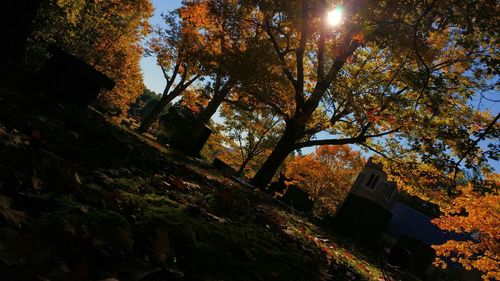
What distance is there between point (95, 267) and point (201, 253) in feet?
2.88

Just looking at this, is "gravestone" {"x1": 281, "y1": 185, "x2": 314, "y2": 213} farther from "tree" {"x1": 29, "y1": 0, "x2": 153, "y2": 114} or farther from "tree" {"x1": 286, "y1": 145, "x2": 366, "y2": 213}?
"tree" {"x1": 286, "y1": 145, "x2": 366, "y2": 213}

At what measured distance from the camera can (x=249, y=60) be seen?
14.4 meters

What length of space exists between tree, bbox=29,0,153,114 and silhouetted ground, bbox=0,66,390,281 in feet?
47.7

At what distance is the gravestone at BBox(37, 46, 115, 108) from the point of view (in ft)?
19.4

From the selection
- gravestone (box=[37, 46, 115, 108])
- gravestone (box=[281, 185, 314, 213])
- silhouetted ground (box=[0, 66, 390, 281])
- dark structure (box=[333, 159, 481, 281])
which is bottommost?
silhouetted ground (box=[0, 66, 390, 281])

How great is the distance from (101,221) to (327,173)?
41109mm

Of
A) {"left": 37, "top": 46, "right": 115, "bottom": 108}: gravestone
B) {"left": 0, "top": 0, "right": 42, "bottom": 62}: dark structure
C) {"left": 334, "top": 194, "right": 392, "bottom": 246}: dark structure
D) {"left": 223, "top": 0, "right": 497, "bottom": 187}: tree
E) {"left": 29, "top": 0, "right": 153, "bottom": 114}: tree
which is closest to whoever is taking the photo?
{"left": 0, "top": 0, "right": 42, "bottom": 62}: dark structure

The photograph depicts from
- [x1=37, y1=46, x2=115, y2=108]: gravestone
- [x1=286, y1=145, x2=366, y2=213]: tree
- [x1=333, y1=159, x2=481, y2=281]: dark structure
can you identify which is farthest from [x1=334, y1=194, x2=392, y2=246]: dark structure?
[x1=286, y1=145, x2=366, y2=213]: tree

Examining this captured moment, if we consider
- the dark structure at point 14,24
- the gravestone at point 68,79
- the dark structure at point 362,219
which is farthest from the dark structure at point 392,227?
the dark structure at point 14,24

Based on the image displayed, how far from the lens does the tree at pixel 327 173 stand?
4134 cm

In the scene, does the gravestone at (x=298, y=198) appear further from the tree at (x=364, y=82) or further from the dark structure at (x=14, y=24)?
the dark structure at (x=14, y=24)

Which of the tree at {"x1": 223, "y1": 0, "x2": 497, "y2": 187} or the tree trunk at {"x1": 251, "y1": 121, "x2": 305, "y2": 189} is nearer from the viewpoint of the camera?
the tree at {"x1": 223, "y1": 0, "x2": 497, "y2": 187}

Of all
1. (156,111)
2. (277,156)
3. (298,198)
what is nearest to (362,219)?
(298,198)

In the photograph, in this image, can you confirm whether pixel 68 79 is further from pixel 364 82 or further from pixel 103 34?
pixel 103 34
